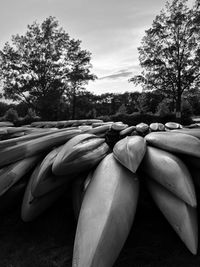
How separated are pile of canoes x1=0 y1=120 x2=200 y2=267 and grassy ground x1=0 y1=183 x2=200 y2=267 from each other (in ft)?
0.44

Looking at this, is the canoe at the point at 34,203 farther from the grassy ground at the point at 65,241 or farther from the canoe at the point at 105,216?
the canoe at the point at 105,216

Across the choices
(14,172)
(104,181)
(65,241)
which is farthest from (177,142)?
(14,172)

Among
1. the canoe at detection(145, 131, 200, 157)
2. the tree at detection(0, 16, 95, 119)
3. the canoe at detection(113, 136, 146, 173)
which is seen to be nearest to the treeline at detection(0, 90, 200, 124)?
the tree at detection(0, 16, 95, 119)

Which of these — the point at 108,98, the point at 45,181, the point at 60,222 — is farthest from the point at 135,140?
the point at 108,98

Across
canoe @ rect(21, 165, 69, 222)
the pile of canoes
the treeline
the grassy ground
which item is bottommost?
the treeline

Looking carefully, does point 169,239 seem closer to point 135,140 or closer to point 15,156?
point 135,140

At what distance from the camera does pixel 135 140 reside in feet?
4.21

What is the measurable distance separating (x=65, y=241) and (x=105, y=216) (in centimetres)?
41

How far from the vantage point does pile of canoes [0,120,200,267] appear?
91cm

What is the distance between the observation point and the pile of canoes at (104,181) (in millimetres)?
910

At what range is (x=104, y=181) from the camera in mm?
1101

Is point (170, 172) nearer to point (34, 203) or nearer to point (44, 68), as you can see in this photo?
point (34, 203)

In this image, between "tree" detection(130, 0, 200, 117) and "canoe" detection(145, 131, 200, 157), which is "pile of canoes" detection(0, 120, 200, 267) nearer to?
Answer: "canoe" detection(145, 131, 200, 157)

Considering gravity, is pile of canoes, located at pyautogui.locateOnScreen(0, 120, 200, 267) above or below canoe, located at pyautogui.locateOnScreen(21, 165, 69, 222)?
above
